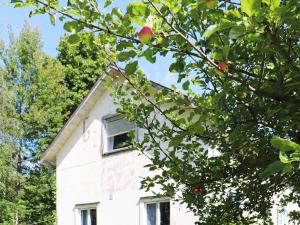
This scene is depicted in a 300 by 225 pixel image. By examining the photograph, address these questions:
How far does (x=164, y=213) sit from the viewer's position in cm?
1379

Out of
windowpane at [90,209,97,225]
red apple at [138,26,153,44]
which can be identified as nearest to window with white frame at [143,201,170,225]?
windowpane at [90,209,97,225]

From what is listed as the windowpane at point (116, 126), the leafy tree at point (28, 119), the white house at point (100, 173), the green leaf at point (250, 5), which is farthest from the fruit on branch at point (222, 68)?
the leafy tree at point (28, 119)

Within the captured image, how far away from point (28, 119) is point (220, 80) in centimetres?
2361

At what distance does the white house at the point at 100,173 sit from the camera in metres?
14.5

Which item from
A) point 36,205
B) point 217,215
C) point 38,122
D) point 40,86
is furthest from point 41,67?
point 217,215

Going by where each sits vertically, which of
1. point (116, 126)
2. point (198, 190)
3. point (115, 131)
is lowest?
point (198, 190)

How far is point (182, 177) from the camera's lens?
169 inches

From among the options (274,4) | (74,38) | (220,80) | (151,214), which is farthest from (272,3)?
(151,214)

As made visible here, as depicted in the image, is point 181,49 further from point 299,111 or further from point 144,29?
point 299,111

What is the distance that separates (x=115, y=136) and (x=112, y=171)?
1.17m

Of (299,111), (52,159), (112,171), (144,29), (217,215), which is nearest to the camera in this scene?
(144,29)

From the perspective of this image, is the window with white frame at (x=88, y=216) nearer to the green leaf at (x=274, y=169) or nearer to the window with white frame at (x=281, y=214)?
the window with white frame at (x=281, y=214)

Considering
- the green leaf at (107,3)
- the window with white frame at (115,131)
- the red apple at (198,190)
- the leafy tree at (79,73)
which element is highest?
the leafy tree at (79,73)

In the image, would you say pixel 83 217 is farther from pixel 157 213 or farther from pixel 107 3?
pixel 107 3
